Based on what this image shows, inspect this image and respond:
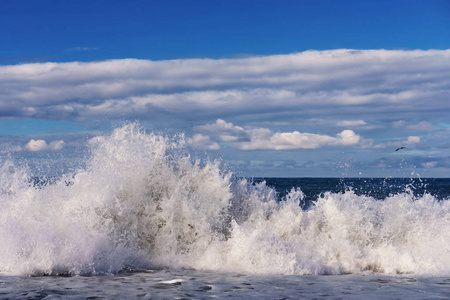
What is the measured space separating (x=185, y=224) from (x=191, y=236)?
31 cm

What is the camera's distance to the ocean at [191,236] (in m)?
7.48

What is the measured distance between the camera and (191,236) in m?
10.1

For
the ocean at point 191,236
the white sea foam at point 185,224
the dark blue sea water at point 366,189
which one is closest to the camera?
the ocean at point 191,236

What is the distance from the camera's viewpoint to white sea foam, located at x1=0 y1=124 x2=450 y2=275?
8.82 metres

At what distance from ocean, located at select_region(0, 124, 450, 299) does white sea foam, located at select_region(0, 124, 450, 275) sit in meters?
0.03

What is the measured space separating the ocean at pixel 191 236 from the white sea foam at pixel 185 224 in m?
0.03

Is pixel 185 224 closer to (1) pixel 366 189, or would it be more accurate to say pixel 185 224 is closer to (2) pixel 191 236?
(2) pixel 191 236

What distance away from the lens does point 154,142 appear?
37.7ft

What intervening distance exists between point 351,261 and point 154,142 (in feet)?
18.3

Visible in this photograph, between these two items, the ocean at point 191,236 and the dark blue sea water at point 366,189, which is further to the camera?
the dark blue sea water at point 366,189

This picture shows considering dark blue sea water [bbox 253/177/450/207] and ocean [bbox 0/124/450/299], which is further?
dark blue sea water [bbox 253/177/450/207]

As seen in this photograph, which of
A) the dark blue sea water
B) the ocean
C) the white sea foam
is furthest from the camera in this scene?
the dark blue sea water

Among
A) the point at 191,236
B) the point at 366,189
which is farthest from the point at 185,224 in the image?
the point at 366,189

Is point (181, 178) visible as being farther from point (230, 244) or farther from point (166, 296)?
point (166, 296)
